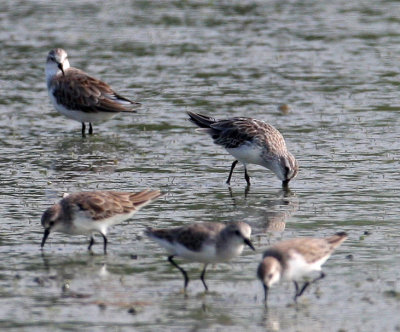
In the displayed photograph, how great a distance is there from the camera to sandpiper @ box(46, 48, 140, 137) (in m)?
20.4

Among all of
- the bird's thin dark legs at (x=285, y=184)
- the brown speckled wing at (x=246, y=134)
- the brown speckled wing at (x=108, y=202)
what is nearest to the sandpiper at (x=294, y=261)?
the brown speckled wing at (x=108, y=202)

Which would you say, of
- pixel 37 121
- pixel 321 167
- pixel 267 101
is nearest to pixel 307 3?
pixel 267 101

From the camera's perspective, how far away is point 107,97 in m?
20.6

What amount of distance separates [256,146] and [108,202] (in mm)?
4432

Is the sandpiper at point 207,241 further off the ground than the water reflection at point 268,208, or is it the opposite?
the sandpiper at point 207,241

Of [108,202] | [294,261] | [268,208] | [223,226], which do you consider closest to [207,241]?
[223,226]

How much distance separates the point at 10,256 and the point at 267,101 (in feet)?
36.4

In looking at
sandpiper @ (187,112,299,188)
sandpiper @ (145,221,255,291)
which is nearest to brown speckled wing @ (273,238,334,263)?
sandpiper @ (145,221,255,291)

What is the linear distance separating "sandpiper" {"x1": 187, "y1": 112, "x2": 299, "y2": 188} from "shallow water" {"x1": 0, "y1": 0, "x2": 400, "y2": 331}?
1.15 feet

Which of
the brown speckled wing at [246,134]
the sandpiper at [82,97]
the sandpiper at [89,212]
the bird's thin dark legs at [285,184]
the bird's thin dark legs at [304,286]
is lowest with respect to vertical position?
the sandpiper at [82,97]

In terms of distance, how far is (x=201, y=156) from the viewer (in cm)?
1836

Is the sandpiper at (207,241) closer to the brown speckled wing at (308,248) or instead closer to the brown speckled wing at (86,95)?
the brown speckled wing at (308,248)

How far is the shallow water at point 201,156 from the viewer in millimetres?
10828

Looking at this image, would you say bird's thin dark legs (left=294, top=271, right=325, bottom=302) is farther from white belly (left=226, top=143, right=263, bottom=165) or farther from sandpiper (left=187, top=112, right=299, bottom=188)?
white belly (left=226, top=143, right=263, bottom=165)
